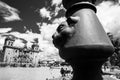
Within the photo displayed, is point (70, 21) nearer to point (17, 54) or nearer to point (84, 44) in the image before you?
point (84, 44)

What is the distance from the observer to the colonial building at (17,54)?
7450 centimetres

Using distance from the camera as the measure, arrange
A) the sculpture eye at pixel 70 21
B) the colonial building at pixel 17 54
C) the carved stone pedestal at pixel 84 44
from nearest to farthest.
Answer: the carved stone pedestal at pixel 84 44 < the sculpture eye at pixel 70 21 < the colonial building at pixel 17 54

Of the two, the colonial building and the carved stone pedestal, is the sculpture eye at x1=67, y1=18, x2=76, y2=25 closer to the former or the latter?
the carved stone pedestal

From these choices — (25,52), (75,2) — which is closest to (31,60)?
(25,52)

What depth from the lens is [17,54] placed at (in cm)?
8025

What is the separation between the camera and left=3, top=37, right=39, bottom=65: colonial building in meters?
74.5

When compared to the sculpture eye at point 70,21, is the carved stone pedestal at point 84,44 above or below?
below

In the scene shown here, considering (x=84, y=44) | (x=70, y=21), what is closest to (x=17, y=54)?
(x=70, y=21)

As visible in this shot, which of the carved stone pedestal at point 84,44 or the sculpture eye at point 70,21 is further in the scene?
the sculpture eye at point 70,21

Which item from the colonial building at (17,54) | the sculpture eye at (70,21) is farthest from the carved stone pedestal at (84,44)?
the colonial building at (17,54)

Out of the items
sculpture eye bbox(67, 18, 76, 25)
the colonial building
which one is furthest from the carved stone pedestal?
the colonial building

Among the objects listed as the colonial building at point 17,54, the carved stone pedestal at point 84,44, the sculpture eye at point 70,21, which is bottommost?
the carved stone pedestal at point 84,44

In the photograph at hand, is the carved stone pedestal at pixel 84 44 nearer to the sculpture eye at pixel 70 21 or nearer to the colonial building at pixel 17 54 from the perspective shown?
the sculpture eye at pixel 70 21

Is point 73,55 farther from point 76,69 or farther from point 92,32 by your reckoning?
point 92,32
